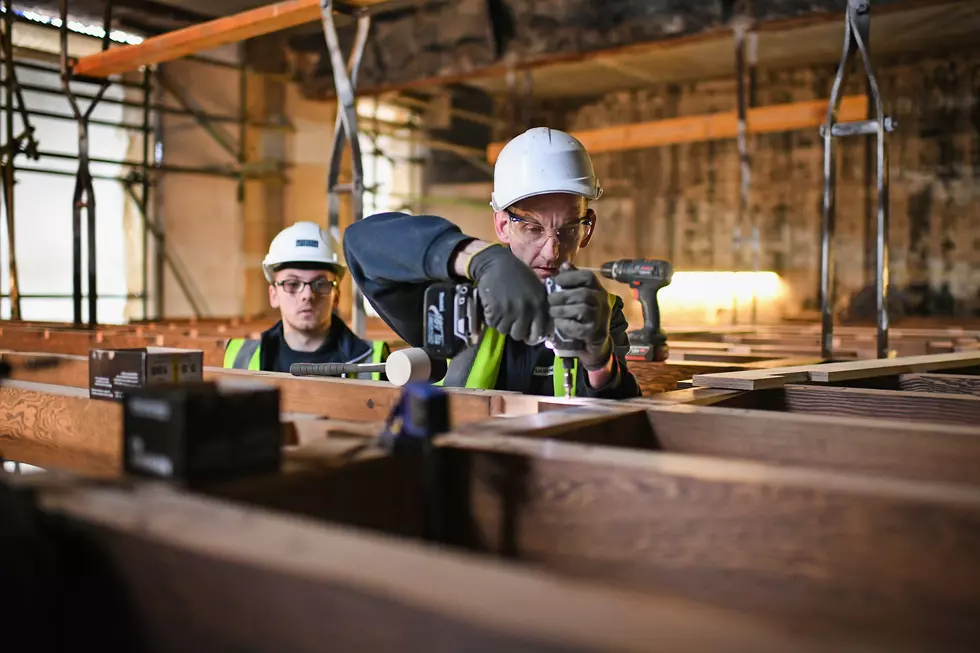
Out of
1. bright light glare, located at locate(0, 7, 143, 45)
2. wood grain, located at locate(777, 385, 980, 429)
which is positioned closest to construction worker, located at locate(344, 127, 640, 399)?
wood grain, located at locate(777, 385, 980, 429)

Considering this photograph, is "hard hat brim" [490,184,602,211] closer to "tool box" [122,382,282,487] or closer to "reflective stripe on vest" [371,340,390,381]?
"reflective stripe on vest" [371,340,390,381]

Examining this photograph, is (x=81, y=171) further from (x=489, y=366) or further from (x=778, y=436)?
(x=778, y=436)

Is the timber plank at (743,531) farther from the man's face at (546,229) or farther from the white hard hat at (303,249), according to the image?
the white hard hat at (303,249)

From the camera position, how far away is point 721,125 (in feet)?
23.2

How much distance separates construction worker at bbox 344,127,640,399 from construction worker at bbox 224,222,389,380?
1255 millimetres

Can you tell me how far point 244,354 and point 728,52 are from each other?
26.7ft

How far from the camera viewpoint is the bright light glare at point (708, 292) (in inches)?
247

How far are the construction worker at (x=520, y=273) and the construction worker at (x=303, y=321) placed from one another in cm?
126

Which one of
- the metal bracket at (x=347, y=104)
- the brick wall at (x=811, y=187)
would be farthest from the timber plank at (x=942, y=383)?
the brick wall at (x=811, y=187)

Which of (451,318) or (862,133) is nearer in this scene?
(451,318)

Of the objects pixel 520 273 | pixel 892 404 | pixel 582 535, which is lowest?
pixel 582 535

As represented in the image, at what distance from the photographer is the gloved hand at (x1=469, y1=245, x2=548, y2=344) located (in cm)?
188

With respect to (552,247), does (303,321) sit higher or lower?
lower

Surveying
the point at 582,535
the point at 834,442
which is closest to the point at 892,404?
the point at 834,442
